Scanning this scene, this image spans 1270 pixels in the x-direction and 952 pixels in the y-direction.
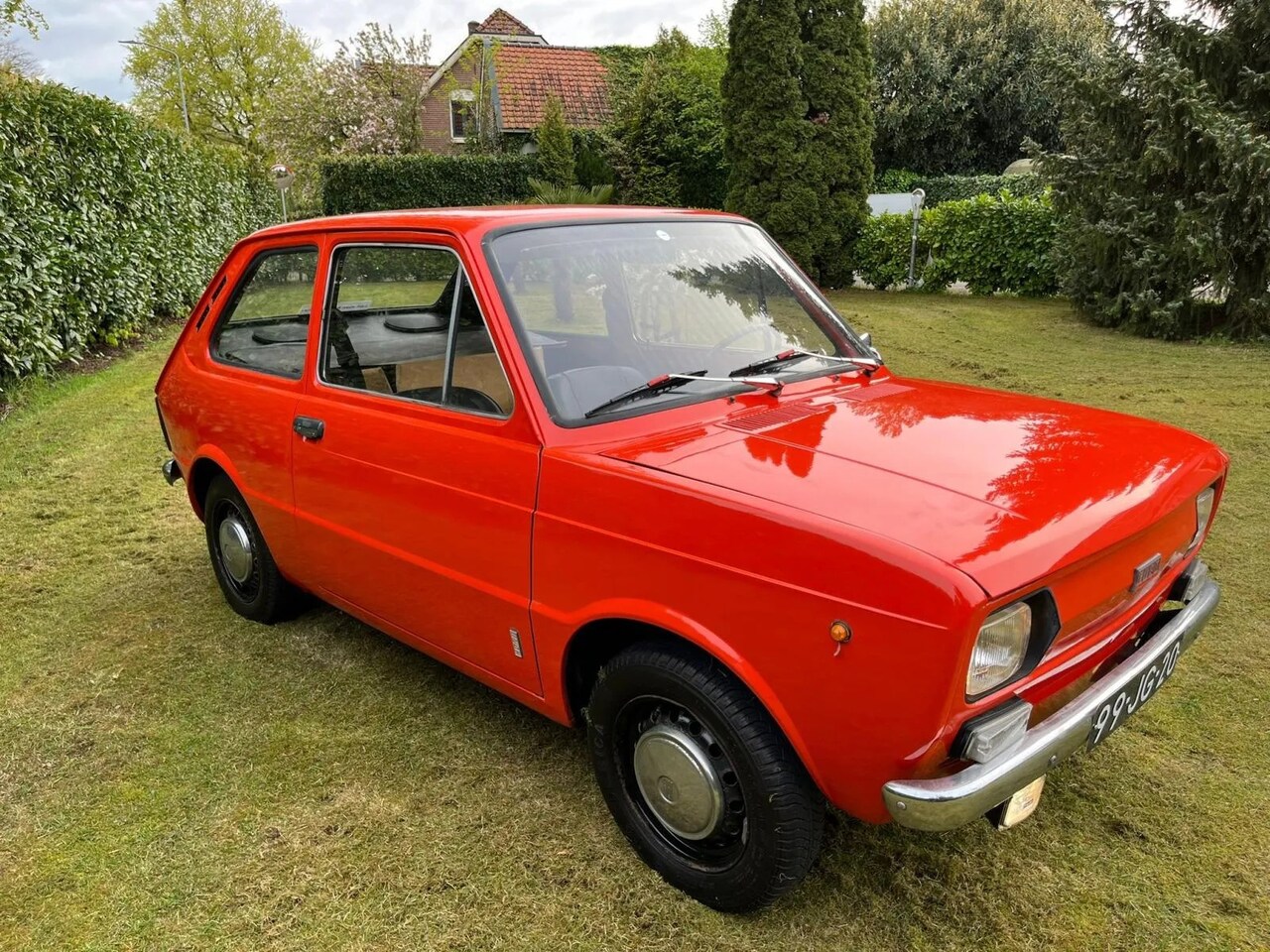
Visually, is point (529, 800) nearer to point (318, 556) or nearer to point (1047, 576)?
point (318, 556)

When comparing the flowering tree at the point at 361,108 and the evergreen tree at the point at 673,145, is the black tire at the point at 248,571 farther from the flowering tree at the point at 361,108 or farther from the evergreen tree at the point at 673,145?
the flowering tree at the point at 361,108

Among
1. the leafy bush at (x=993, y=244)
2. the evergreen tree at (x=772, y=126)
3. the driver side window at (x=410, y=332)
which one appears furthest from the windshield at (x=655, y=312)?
the evergreen tree at (x=772, y=126)

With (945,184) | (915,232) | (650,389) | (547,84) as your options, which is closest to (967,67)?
(945,184)

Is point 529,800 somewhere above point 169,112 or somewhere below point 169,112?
below

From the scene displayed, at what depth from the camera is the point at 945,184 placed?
2528 cm

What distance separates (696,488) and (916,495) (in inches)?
20.1

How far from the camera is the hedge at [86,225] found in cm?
809

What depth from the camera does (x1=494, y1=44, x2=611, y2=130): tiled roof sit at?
29.2 m

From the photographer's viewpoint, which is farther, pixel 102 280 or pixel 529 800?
pixel 102 280

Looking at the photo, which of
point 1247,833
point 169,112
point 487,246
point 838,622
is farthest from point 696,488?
point 169,112

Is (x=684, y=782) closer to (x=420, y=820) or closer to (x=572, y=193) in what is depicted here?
(x=420, y=820)

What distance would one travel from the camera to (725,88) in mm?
15789

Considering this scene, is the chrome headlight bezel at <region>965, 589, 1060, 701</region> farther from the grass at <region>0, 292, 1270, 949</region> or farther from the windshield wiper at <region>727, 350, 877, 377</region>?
the windshield wiper at <region>727, 350, 877, 377</region>

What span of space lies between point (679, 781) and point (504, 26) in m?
39.3
